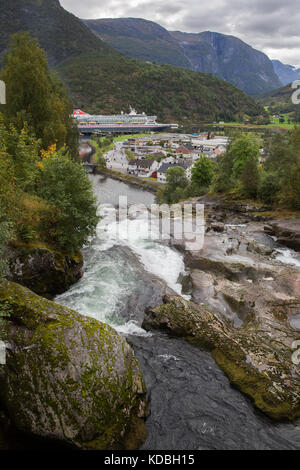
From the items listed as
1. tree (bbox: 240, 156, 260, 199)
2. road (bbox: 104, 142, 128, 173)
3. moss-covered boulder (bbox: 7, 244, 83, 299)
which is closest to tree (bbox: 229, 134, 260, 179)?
tree (bbox: 240, 156, 260, 199)

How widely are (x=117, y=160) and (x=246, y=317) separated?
354 ft

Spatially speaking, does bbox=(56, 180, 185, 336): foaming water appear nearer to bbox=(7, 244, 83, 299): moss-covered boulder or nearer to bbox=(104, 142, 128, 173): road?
bbox=(7, 244, 83, 299): moss-covered boulder

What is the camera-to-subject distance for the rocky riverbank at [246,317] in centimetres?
1142

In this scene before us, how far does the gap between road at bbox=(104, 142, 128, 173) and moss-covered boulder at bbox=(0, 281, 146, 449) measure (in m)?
95.8

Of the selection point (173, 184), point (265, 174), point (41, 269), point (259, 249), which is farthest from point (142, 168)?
point (41, 269)

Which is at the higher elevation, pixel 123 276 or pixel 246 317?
pixel 123 276

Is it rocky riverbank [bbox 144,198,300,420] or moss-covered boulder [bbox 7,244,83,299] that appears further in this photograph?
moss-covered boulder [bbox 7,244,83,299]

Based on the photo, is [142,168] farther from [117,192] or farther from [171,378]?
[171,378]

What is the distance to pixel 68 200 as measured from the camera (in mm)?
19156

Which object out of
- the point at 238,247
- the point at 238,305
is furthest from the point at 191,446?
the point at 238,247

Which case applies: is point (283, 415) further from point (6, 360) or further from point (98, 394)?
point (6, 360)

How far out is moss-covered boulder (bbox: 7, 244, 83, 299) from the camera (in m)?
15.5

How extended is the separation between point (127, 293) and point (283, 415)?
35.3ft

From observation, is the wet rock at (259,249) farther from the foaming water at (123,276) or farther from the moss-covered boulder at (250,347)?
the moss-covered boulder at (250,347)
